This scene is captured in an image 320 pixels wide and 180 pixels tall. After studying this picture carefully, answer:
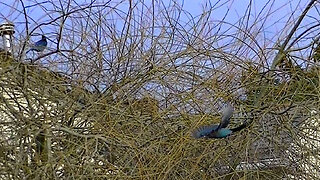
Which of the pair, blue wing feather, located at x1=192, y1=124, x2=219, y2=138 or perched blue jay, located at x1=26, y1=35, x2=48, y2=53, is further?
perched blue jay, located at x1=26, y1=35, x2=48, y2=53

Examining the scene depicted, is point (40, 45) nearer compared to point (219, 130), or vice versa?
point (219, 130)

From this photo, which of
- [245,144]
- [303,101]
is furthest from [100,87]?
[303,101]

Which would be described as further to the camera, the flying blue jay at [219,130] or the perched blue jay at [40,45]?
the perched blue jay at [40,45]

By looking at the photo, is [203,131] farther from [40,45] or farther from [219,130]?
[40,45]

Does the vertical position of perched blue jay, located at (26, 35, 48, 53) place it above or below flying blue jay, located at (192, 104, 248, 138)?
above

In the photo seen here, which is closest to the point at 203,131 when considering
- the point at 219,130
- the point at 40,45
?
the point at 219,130

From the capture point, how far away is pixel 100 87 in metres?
4.18

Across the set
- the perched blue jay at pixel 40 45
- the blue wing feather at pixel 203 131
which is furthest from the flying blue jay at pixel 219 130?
the perched blue jay at pixel 40 45

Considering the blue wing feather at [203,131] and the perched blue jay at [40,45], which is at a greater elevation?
the perched blue jay at [40,45]

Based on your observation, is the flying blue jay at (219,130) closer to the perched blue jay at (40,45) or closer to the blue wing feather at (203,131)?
the blue wing feather at (203,131)

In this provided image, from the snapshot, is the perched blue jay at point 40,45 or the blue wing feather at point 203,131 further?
the perched blue jay at point 40,45

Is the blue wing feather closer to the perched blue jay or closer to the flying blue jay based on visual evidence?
the flying blue jay

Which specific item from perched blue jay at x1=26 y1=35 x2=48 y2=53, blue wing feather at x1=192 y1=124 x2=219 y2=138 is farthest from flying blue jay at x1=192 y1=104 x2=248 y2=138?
perched blue jay at x1=26 y1=35 x2=48 y2=53

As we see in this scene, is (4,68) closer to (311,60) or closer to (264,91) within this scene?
(264,91)
